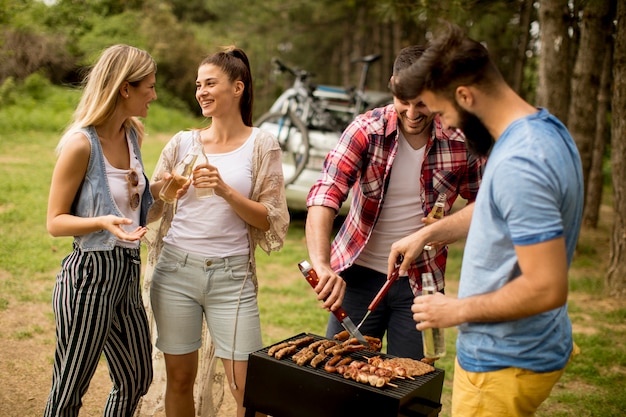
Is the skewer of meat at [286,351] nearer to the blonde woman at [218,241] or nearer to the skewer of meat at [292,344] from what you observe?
the skewer of meat at [292,344]

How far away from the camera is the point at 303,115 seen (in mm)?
9406

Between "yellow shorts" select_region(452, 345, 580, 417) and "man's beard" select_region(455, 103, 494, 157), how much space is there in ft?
2.43

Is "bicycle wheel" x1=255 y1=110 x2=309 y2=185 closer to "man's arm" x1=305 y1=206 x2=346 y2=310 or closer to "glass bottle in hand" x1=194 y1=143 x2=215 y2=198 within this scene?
"glass bottle in hand" x1=194 y1=143 x2=215 y2=198

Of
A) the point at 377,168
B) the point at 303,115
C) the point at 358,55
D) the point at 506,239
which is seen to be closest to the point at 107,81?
the point at 377,168

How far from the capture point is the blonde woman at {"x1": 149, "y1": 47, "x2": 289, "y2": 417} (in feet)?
10.9

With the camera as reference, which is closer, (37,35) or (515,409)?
(515,409)

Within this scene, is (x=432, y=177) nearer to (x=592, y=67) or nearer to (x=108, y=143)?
(x=108, y=143)

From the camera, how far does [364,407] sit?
2.57 metres

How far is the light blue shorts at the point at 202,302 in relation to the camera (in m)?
3.31

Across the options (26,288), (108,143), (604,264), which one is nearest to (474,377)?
(108,143)

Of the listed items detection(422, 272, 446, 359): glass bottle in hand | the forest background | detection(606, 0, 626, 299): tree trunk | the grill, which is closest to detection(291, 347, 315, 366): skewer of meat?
the grill

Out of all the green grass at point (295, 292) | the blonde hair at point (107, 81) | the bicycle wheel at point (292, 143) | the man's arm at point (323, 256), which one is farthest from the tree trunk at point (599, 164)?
the blonde hair at point (107, 81)

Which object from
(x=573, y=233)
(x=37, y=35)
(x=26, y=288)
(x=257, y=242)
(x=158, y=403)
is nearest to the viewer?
(x=573, y=233)

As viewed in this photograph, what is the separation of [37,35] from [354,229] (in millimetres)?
18932
